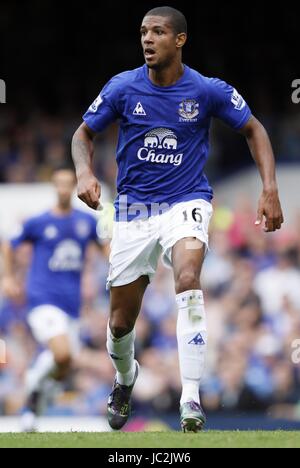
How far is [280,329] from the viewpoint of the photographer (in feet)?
49.2

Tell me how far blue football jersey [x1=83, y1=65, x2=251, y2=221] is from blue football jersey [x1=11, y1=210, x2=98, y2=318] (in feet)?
15.6

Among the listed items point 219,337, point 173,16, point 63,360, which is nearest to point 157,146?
point 173,16

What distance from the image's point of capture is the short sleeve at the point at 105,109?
324 inches

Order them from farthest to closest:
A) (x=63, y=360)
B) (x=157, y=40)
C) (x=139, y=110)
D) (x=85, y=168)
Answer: (x=63, y=360) → (x=139, y=110) → (x=157, y=40) → (x=85, y=168)

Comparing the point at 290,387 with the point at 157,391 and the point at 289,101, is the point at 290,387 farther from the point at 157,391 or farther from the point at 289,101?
Result: the point at 289,101

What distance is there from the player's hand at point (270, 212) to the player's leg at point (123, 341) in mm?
1009

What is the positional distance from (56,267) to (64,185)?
0.95m

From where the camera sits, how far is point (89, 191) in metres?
7.64

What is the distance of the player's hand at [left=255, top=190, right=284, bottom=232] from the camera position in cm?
780

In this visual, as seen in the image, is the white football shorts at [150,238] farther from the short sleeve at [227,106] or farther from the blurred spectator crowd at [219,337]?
the blurred spectator crowd at [219,337]

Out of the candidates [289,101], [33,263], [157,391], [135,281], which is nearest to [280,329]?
[157,391]

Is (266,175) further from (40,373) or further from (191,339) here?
(40,373)

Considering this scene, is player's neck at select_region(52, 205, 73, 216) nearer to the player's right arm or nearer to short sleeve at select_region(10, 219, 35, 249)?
short sleeve at select_region(10, 219, 35, 249)

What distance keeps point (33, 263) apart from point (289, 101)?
24.8 feet
